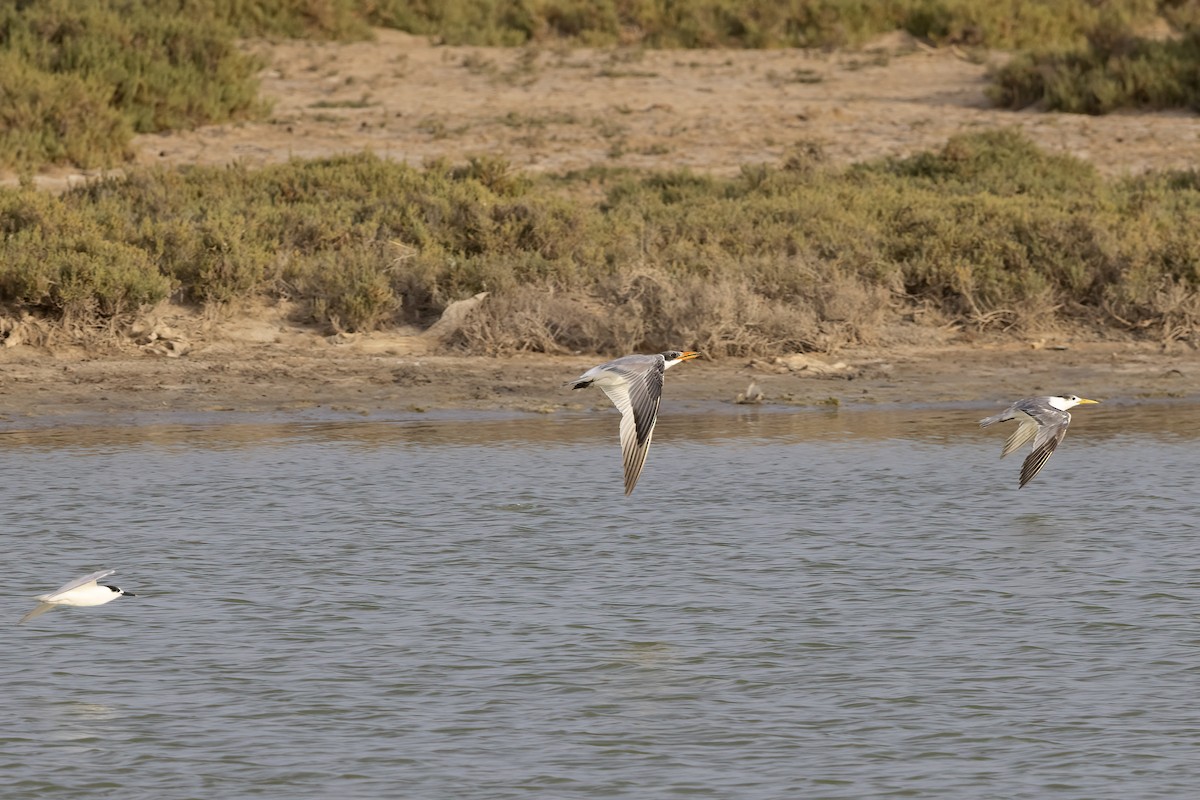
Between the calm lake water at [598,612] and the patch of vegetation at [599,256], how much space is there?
156 centimetres

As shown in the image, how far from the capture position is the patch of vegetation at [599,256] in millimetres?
15477

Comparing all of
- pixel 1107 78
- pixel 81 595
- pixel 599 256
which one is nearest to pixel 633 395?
pixel 81 595

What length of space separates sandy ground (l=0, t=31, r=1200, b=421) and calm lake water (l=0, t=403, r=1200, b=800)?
85cm

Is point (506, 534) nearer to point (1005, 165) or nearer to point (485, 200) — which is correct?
point (485, 200)

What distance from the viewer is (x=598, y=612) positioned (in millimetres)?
9070

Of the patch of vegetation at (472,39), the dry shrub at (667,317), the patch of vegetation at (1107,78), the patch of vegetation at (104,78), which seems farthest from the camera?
the patch of vegetation at (1107,78)

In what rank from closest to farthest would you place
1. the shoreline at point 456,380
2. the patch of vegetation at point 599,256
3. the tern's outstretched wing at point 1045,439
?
1. the tern's outstretched wing at point 1045,439
2. the shoreline at point 456,380
3. the patch of vegetation at point 599,256

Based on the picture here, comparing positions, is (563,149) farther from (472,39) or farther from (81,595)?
(81,595)

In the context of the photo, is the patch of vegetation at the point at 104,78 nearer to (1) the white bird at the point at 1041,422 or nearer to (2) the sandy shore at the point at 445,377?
(2) the sandy shore at the point at 445,377

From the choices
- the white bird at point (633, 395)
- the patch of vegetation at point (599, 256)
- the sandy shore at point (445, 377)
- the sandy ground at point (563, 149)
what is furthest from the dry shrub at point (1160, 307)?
the white bird at point (633, 395)

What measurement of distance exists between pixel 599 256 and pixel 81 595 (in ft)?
29.1

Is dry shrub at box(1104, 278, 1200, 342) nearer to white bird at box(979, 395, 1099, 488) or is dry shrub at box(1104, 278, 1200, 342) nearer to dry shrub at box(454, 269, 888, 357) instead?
dry shrub at box(454, 269, 888, 357)

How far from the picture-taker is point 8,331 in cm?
1508

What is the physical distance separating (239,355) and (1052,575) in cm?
764
